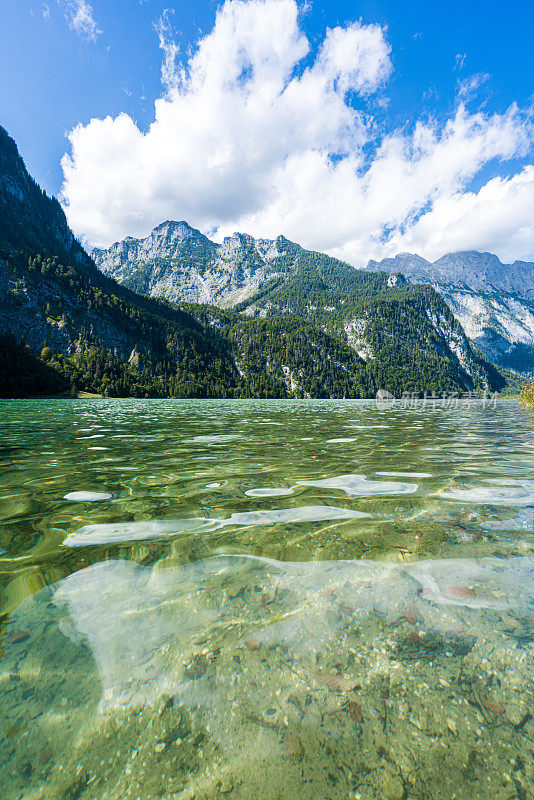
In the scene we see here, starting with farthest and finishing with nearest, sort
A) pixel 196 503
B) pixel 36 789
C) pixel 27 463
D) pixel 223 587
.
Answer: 1. pixel 27 463
2. pixel 196 503
3. pixel 223 587
4. pixel 36 789

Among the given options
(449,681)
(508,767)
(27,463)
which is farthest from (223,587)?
(27,463)

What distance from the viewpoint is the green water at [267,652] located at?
171 centimetres

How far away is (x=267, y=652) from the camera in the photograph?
2492mm

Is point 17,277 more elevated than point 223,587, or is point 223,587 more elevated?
point 17,277

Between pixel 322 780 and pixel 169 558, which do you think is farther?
pixel 169 558

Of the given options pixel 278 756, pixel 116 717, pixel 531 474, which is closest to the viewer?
pixel 278 756

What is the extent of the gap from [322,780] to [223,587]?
6.26 ft

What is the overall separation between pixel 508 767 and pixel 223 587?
242 cm

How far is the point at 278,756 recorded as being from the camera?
1.79 meters

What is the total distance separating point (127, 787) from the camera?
5.35 feet

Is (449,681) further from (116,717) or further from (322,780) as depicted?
(116,717)

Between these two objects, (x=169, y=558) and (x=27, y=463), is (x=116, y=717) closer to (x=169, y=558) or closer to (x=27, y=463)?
(x=169, y=558)

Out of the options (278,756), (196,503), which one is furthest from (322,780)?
(196,503)

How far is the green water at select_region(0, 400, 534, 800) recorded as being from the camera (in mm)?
1707
